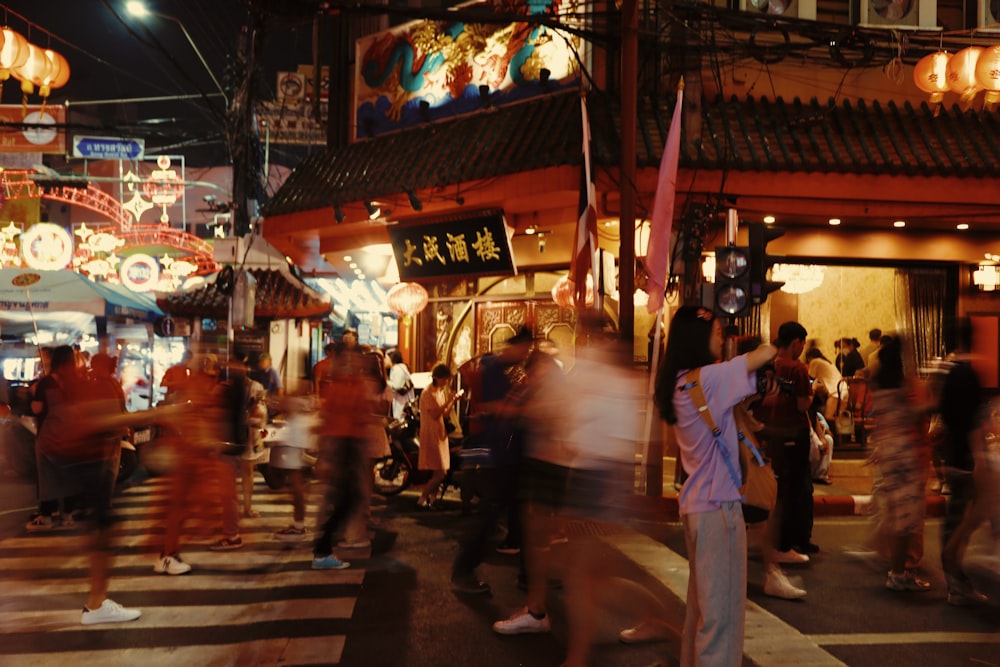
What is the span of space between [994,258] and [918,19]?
405 centimetres

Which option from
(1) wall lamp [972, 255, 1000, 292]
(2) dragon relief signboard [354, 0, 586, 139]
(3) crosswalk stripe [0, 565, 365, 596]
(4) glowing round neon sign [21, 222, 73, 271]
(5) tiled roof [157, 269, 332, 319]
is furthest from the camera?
(5) tiled roof [157, 269, 332, 319]

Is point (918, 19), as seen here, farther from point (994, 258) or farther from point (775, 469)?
point (775, 469)

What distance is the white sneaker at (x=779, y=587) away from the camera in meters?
7.12

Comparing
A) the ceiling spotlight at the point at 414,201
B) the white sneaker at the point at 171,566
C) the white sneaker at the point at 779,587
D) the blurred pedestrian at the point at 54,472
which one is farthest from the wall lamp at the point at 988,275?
the blurred pedestrian at the point at 54,472

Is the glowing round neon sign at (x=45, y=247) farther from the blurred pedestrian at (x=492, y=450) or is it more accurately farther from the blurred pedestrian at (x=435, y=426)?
the blurred pedestrian at (x=492, y=450)

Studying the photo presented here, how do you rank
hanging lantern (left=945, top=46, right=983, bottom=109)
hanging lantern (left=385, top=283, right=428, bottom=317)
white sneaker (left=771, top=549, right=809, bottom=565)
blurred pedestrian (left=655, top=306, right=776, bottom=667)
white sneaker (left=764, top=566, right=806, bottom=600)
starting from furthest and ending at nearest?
1. hanging lantern (left=385, top=283, right=428, bottom=317)
2. hanging lantern (left=945, top=46, right=983, bottom=109)
3. white sneaker (left=771, top=549, right=809, bottom=565)
4. white sneaker (left=764, top=566, right=806, bottom=600)
5. blurred pedestrian (left=655, top=306, right=776, bottom=667)

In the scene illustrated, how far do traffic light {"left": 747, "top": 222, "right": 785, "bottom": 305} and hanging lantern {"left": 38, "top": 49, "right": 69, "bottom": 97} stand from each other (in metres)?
11.1

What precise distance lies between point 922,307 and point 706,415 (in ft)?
38.6

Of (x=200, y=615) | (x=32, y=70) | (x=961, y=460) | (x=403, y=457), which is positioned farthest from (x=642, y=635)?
(x=32, y=70)

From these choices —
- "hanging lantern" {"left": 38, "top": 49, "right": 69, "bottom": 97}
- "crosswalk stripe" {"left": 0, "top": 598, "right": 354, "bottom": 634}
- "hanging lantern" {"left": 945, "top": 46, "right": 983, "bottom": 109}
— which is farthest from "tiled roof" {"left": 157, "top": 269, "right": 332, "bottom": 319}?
"hanging lantern" {"left": 945, "top": 46, "right": 983, "bottom": 109}

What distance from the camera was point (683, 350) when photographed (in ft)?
14.9

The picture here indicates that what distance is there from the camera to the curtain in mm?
14328

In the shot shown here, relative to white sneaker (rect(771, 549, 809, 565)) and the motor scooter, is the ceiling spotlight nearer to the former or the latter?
the motor scooter

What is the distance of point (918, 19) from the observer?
13.2 metres
